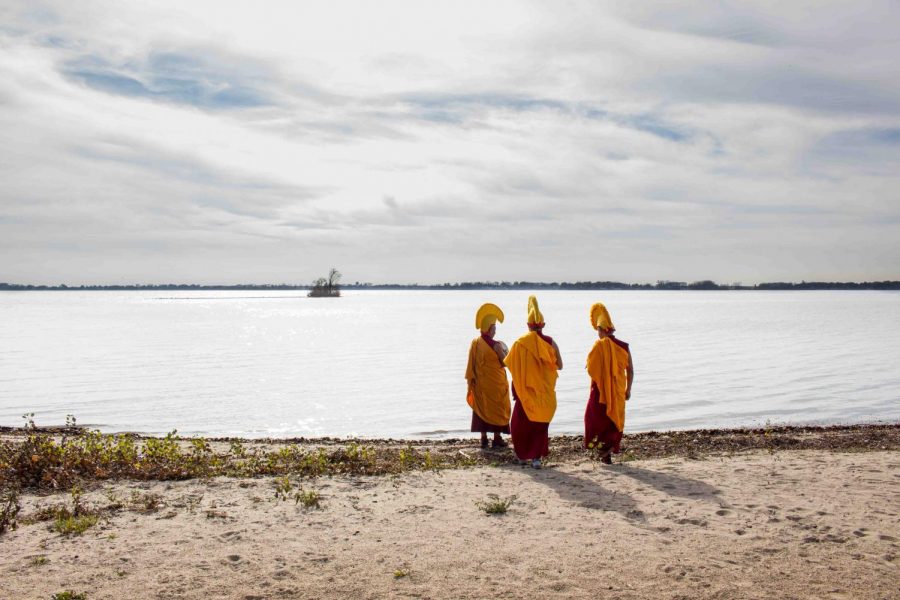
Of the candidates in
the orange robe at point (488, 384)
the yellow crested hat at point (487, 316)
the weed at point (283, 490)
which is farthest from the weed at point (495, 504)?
the yellow crested hat at point (487, 316)

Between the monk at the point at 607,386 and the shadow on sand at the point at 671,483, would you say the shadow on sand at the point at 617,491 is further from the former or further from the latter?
the monk at the point at 607,386

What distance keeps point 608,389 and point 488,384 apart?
2198mm

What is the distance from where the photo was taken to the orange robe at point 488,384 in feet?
38.5

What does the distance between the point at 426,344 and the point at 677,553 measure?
129ft

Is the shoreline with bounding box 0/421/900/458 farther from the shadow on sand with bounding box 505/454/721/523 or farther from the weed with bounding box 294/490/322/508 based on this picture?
the weed with bounding box 294/490/322/508

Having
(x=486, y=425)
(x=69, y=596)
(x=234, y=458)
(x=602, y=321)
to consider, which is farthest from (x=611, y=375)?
(x=69, y=596)

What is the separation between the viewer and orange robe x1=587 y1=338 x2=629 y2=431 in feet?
33.9

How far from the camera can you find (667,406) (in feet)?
66.7

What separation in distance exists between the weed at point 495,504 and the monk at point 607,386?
2.48m

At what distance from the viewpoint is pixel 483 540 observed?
7043 mm

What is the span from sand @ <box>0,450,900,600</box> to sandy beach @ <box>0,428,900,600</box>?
2cm

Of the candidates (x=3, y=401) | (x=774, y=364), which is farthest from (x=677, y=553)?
(x=774, y=364)

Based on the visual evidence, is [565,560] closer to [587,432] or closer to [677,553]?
[677,553]

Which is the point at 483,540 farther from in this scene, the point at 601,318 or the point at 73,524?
the point at 601,318
